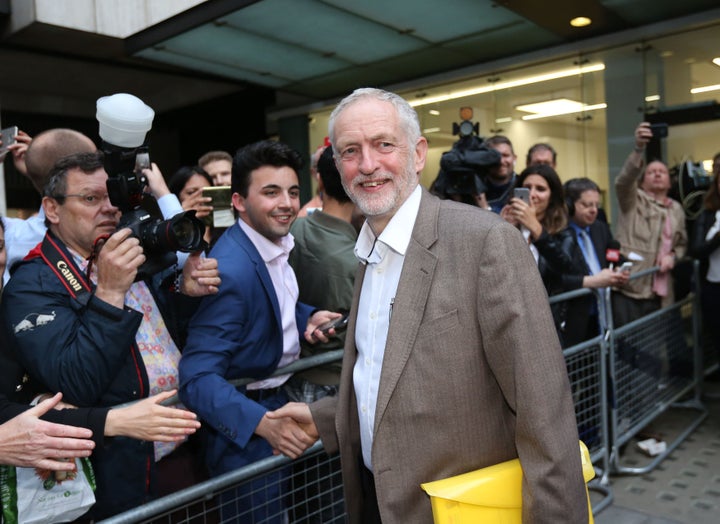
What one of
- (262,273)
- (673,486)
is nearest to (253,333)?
(262,273)

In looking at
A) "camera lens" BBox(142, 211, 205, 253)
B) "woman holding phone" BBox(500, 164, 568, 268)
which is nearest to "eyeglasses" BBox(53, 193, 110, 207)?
"camera lens" BBox(142, 211, 205, 253)

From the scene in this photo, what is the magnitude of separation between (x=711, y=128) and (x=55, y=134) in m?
A: 7.42

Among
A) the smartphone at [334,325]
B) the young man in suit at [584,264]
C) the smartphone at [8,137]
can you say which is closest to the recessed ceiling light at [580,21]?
the young man in suit at [584,264]

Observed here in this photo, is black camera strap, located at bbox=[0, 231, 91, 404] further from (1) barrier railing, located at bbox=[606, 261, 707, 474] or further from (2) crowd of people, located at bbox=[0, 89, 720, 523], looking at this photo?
(1) barrier railing, located at bbox=[606, 261, 707, 474]

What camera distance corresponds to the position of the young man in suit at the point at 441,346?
1523mm

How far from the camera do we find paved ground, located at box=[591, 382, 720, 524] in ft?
12.0

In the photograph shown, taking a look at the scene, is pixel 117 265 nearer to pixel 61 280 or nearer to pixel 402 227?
pixel 61 280

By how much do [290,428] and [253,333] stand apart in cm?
41

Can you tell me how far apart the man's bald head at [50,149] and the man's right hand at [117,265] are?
1.09 meters

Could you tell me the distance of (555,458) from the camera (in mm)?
1502

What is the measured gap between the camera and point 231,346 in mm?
2154

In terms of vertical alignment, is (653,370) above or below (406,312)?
below

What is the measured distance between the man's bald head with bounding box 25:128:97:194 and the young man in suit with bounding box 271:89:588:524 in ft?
5.01

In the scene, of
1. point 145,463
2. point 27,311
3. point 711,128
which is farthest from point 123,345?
point 711,128
